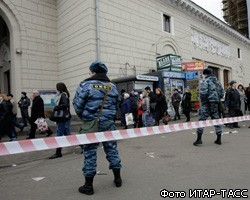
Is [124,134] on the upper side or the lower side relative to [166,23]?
lower

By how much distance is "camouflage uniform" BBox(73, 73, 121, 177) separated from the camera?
3826 mm

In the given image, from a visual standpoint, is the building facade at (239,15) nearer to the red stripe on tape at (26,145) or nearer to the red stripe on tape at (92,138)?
the red stripe on tape at (92,138)

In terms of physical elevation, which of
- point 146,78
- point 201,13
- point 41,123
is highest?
point 201,13

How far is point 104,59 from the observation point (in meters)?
16.2

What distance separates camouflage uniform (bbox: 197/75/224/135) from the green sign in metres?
10.7

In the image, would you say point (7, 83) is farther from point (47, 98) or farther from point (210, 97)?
point (210, 97)

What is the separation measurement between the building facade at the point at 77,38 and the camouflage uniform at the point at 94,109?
1200 centimetres

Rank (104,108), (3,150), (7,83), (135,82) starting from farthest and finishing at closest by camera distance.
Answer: (7,83) → (135,82) → (104,108) → (3,150)

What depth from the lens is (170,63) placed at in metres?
17.8

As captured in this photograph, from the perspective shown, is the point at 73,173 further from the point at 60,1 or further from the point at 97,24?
the point at 60,1

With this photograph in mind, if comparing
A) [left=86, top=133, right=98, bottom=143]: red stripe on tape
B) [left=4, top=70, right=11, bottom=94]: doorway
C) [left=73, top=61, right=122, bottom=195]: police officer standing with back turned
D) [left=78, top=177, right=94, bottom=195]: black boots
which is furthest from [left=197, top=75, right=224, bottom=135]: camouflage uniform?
[left=4, top=70, right=11, bottom=94]: doorway

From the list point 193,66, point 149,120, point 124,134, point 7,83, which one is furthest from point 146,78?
point 7,83

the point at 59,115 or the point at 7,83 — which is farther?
the point at 7,83

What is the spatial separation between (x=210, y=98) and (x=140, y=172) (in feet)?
9.72
